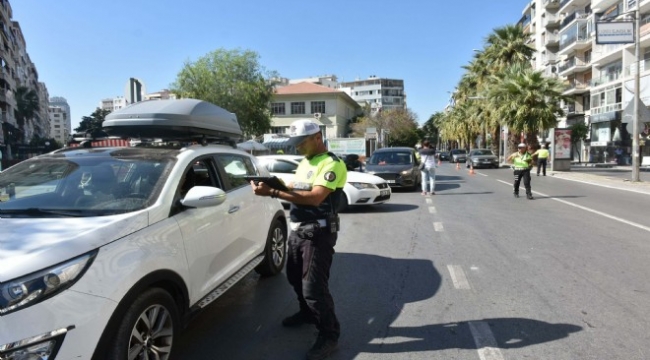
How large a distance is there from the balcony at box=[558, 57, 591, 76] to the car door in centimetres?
5154

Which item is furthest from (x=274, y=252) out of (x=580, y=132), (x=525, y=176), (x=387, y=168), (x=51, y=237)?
(x=580, y=132)

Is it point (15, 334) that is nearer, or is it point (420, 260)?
point (15, 334)

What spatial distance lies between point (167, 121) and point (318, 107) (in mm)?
61580

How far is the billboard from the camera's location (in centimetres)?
1825

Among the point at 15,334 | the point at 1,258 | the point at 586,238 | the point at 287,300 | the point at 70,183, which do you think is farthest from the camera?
the point at 586,238

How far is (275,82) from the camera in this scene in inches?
1735

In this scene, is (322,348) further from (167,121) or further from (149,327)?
(167,121)

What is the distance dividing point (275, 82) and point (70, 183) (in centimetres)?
4132

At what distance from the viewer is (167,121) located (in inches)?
183

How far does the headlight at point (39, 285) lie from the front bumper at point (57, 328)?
0.03m

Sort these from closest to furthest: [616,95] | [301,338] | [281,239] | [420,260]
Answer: [301,338], [281,239], [420,260], [616,95]

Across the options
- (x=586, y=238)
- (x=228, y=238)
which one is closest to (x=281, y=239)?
(x=228, y=238)

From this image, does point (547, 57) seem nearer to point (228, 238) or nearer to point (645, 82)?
point (645, 82)

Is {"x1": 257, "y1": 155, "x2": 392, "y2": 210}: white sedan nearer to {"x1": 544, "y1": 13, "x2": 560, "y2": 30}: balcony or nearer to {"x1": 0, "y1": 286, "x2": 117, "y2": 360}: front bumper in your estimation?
{"x1": 0, "y1": 286, "x2": 117, "y2": 360}: front bumper
